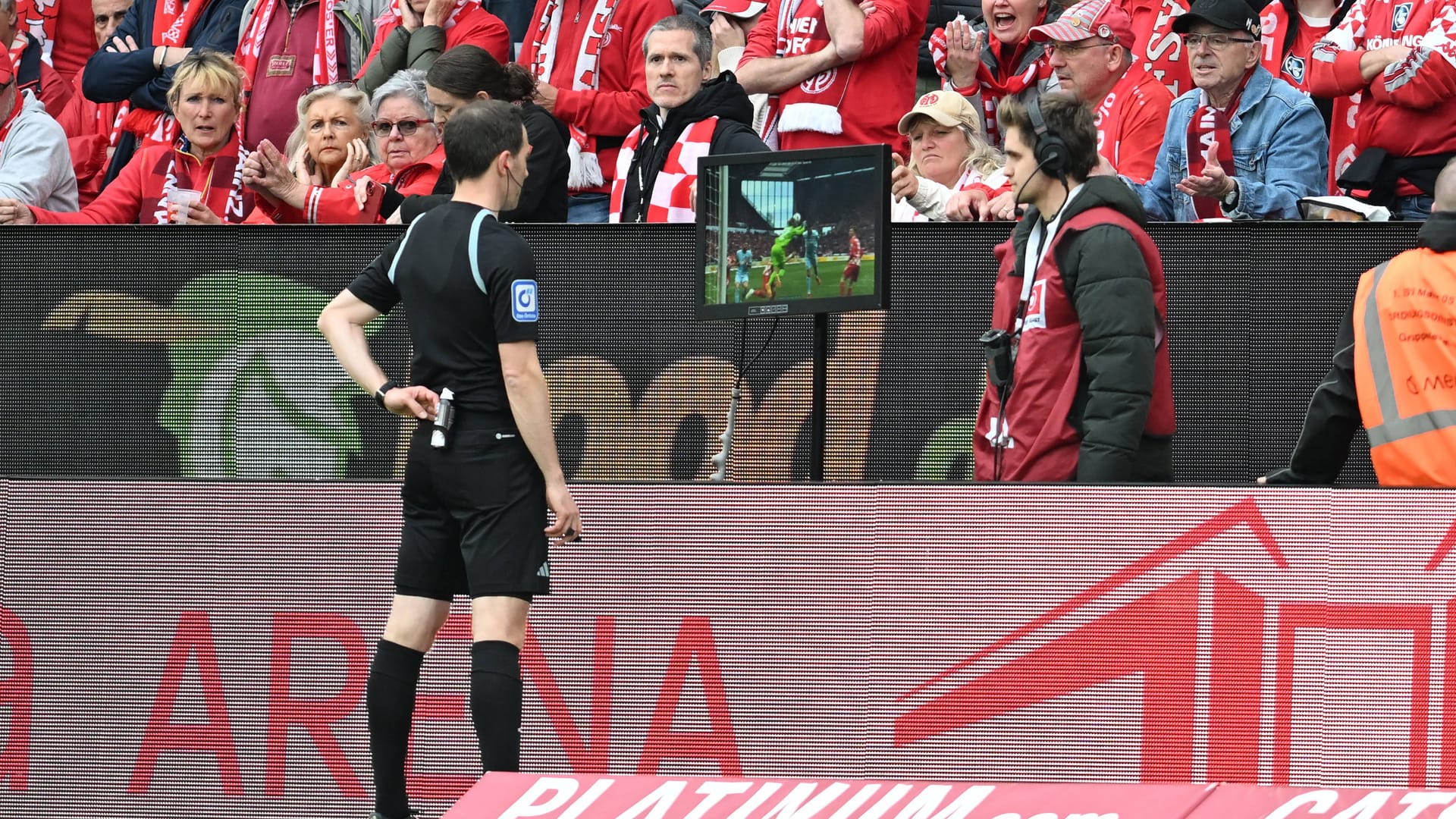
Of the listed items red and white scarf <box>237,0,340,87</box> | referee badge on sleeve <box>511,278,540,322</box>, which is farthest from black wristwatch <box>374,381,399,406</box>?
red and white scarf <box>237,0,340,87</box>

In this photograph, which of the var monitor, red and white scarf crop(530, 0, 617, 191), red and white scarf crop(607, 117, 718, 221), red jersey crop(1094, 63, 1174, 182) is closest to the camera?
the var monitor

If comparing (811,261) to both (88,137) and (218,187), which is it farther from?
(88,137)

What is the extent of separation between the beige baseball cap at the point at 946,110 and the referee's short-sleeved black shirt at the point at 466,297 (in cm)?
242

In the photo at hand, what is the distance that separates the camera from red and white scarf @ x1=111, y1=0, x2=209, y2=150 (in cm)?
977

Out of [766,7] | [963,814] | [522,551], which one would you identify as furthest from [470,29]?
[963,814]

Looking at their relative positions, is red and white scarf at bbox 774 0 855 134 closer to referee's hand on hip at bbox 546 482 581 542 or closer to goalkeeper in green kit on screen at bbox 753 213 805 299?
goalkeeper in green kit on screen at bbox 753 213 805 299

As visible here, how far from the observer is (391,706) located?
592 cm

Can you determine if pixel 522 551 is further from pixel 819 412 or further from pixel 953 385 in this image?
pixel 953 385

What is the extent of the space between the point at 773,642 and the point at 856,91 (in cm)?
296

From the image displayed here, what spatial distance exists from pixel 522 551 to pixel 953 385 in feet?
5.45

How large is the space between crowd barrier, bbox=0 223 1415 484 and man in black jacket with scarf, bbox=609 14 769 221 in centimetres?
85

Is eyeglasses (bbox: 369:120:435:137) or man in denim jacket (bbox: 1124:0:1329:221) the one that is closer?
man in denim jacket (bbox: 1124:0:1329:221)

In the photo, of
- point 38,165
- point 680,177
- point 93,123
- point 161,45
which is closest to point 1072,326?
point 680,177

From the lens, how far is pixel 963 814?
468 centimetres
